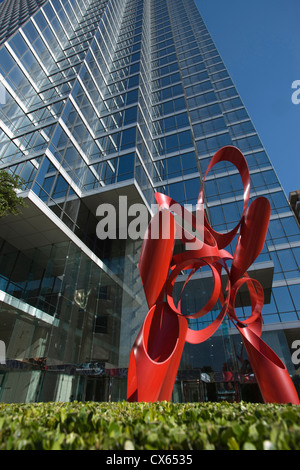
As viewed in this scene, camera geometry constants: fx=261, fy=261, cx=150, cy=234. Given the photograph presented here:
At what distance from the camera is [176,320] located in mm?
8180

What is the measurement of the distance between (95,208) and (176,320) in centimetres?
1278

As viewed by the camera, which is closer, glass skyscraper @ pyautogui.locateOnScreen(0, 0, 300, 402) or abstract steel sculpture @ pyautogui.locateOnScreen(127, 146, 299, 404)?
abstract steel sculpture @ pyautogui.locateOnScreen(127, 146, 299, 404)

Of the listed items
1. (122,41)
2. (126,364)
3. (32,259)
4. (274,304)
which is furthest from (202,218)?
(122,41)

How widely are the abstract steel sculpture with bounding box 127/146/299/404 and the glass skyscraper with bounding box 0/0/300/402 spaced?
5.59 meters

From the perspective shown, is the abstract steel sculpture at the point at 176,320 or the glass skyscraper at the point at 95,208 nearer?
the abstract steel sculpture at the point at 176,320

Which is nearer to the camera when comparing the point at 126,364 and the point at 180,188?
the point at 126,364

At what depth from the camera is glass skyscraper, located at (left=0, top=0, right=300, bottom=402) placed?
13.6 metres

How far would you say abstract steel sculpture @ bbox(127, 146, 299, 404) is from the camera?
7.08 meters

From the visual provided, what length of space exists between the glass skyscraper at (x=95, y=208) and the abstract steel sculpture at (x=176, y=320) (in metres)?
5.59

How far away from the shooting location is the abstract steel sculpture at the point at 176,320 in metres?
7.08

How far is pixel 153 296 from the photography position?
8.16m

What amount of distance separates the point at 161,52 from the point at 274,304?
129 feet

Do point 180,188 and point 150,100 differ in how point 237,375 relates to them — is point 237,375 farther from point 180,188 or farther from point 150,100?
point 150,100

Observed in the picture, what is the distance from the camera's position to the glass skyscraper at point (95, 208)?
13.6 meters
